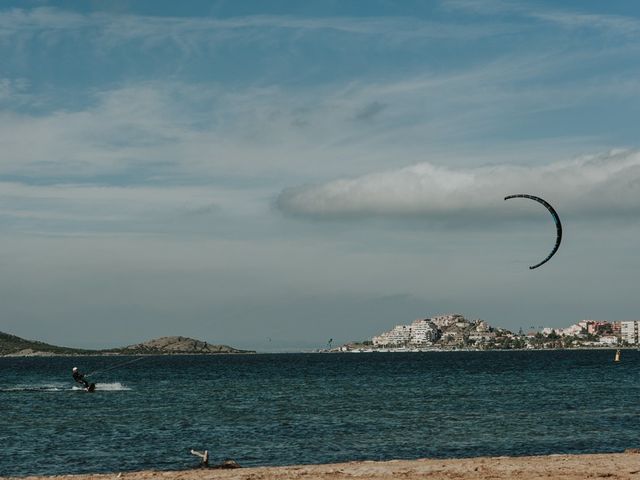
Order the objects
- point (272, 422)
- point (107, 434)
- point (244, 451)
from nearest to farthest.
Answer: point (244, 451), point (107, 434), point (272, 422)

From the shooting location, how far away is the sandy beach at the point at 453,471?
89.1 feet

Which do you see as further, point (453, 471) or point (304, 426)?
point (304, 426)

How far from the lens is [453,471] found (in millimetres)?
28344

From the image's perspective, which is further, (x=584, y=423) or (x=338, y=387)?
(x=338, y=387)

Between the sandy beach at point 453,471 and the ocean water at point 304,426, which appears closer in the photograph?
the sandy beach at point 453,471

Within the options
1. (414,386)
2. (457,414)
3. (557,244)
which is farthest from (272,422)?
(414,386)

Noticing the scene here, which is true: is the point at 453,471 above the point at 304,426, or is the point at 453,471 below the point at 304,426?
below

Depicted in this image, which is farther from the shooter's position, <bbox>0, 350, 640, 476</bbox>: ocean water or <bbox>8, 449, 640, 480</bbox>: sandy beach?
<bbox>0, 350, 640, 476</bbox>: ocean water

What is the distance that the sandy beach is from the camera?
2717cm

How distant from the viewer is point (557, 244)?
28.9 metres

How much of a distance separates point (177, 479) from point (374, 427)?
23555 mm

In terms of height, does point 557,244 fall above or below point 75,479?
above

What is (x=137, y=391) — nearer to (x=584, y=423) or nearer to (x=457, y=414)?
(x=457, y=414)

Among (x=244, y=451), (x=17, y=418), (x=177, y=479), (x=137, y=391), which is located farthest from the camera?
(x=137, y=391)
